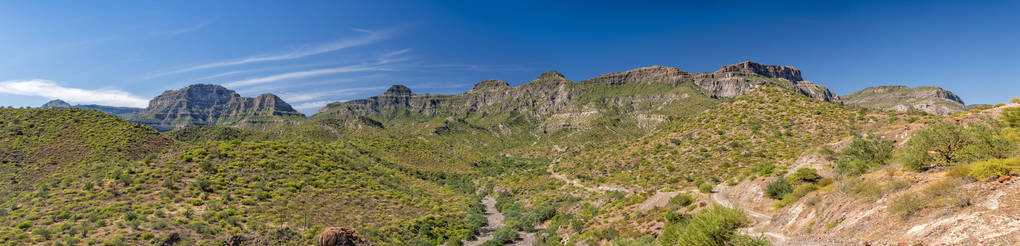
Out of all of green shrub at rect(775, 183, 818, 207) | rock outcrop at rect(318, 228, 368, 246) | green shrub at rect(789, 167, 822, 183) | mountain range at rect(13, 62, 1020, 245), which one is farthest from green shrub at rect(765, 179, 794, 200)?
rock outcrop at rect(318, 228, 368, 246)

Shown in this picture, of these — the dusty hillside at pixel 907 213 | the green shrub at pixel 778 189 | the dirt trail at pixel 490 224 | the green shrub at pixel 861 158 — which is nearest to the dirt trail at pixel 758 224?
the dusty hillside at pixel 907 213

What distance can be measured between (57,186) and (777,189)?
64649mm

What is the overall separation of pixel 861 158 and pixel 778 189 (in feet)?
18.6

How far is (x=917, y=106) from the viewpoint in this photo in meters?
183

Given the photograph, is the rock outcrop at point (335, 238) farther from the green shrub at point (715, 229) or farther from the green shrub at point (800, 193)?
the green shrub at point (800, 193)

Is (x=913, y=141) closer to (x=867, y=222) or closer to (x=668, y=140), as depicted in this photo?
(x=867, y=222)

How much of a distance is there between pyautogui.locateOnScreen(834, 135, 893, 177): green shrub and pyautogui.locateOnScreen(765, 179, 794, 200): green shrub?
8.37 ft

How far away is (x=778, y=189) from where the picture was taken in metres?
20.6

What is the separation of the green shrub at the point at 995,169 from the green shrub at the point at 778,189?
11.1 m

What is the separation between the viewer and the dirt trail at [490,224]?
134 ft

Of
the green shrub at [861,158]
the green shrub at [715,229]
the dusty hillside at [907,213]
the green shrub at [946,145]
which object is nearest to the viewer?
the dusty hillside at [907,213]

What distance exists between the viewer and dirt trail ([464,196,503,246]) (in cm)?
4081

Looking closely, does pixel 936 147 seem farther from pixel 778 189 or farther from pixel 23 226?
pixel 23 226

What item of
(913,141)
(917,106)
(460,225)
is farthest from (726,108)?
(917,106)
